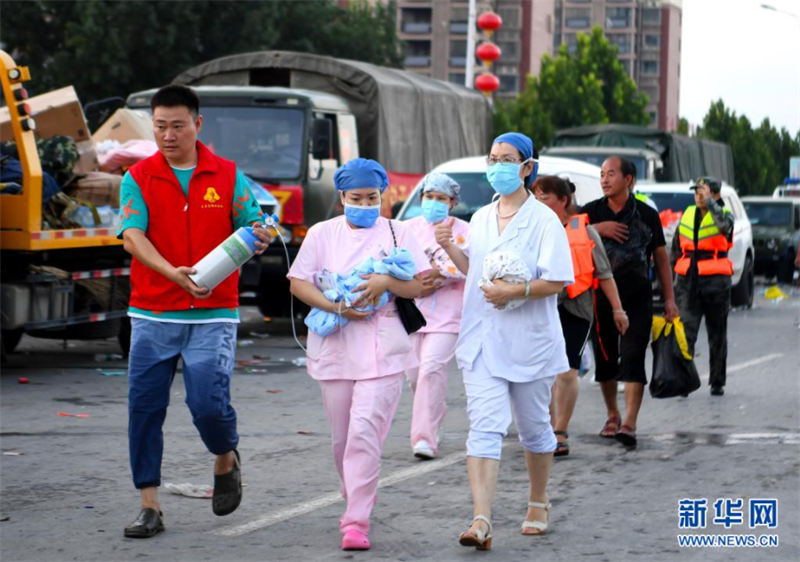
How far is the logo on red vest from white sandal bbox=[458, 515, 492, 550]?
1.83m

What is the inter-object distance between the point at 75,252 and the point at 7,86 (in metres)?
1.88

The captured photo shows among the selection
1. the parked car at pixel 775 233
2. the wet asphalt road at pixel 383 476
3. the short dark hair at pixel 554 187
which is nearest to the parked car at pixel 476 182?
the wet asphalt road at pixel 383 476

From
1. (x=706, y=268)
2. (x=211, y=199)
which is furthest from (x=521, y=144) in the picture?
(x=706, y=268)

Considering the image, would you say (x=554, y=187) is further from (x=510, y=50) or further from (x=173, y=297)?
(x=510, y=50)

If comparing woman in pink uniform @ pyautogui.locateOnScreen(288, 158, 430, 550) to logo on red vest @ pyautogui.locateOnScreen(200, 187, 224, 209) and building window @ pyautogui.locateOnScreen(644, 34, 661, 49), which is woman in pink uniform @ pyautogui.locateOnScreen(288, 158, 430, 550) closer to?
logo on red vest @ pyautogui.locateOnScreen(200, 187, 224, 209)

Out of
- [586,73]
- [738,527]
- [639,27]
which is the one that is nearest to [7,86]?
[738,527]

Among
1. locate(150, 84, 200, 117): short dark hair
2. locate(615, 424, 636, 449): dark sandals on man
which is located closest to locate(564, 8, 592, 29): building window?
locate(615, 424, 636, 449): dark sandals on man

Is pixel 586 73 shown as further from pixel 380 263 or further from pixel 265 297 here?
pixel 380 263

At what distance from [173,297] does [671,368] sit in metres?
4.96

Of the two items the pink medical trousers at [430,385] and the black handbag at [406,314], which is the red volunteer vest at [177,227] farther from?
the pink medical trousers at [430,385]

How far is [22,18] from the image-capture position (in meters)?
40.1

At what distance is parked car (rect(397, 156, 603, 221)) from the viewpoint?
15461 mm

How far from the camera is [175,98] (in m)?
6.95

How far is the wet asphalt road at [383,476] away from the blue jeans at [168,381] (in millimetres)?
424
